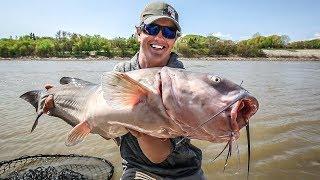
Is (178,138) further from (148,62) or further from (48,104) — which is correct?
(48,104)

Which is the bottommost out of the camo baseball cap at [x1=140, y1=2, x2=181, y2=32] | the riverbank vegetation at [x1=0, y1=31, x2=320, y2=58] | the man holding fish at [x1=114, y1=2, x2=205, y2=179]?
the riverbank vegetation at [x1=0, y1=31, x2=320, y2=58]

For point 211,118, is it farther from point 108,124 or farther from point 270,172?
point 270,172

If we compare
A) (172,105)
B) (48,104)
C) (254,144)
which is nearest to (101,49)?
(254,144)

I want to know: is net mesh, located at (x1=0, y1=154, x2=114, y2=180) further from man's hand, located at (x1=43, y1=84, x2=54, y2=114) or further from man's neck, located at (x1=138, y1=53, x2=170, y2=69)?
man's neck, located at (x1=138, y1=53, x2=170, y2=69)

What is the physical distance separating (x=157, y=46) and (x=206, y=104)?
1280 mm

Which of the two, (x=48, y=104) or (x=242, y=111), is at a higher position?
(x=242, y=111)

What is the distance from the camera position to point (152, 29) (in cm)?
301

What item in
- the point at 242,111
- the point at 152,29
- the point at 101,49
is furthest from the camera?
the point at 101,49

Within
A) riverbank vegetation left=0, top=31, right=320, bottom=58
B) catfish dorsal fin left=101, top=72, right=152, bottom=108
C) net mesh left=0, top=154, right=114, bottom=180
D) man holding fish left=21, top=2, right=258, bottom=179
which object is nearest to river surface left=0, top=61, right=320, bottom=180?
net mesh left=0, top=154, right=114, bottom=180

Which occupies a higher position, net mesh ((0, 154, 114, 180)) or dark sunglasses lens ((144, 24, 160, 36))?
dark sunglasses lens ((144, 24, 160, 36))

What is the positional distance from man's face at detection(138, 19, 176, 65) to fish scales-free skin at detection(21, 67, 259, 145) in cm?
63

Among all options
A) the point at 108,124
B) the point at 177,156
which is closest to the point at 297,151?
the point at 177,156

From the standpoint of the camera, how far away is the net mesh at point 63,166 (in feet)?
15.5

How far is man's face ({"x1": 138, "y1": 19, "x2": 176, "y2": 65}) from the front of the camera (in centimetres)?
302
